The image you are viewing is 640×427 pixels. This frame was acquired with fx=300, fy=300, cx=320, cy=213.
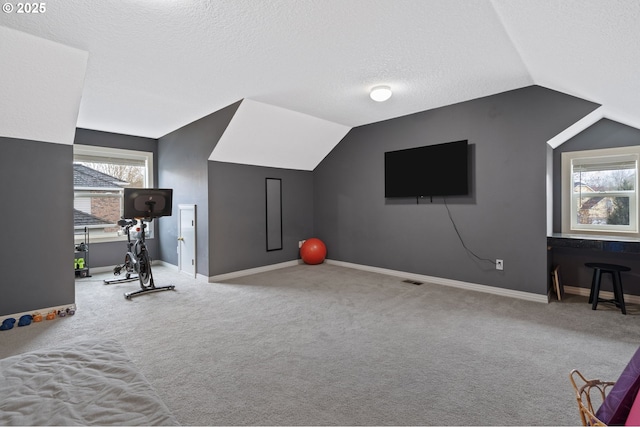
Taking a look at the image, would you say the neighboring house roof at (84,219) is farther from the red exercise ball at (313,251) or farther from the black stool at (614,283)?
the black stool at (614,283)

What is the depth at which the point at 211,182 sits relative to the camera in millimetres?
4734

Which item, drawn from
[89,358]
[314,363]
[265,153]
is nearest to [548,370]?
[314,363]

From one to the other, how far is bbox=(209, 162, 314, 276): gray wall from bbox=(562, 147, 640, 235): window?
4219mm

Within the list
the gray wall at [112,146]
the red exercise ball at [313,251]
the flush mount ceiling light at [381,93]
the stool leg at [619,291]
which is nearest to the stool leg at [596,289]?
the stool leg at [619,291]

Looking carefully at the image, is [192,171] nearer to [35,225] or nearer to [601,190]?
[35,225]

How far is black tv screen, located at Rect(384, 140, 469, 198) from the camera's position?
4199 millimetres

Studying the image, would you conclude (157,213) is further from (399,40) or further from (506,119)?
(506,119)

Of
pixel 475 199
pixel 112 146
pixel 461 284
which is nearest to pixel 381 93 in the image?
pixel 475 199

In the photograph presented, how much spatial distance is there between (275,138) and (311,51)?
7.51ft

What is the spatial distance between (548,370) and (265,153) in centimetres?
453

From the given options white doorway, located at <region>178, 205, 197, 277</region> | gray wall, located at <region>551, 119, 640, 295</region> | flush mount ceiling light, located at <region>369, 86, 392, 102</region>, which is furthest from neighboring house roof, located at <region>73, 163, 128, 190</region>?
gray wall, located at <region>551, 119, 640, 295</region>

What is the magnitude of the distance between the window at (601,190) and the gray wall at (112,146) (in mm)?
6927

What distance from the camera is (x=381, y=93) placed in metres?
3.67
